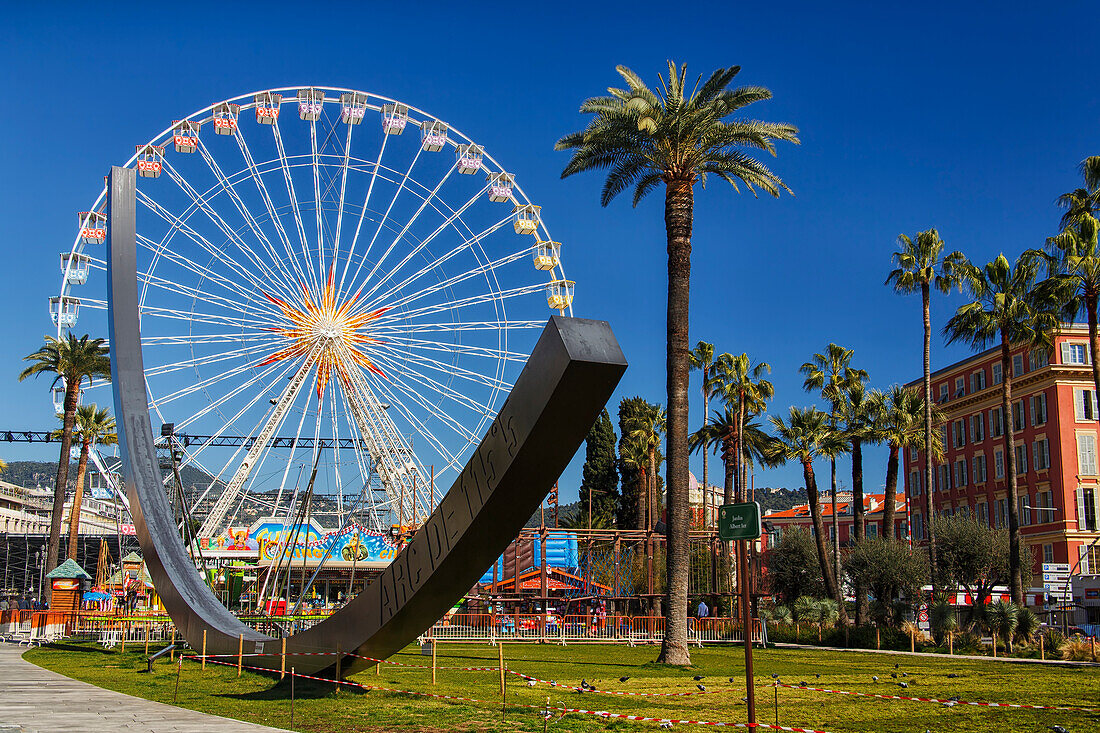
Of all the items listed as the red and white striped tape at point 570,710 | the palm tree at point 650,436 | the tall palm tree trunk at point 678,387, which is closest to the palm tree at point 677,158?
the tall palm tree trunk at point 678,387

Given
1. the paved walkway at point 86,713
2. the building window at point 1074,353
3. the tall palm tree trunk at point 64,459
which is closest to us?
the paved walkway at point 86,713

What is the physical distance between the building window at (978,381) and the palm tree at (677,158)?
5156 centimetres

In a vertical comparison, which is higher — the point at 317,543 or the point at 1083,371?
the point at 1083,371

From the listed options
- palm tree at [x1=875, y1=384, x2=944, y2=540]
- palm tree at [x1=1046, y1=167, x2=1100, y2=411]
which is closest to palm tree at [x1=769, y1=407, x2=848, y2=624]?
palm tree at [x1=875, y1=384, x2=944, y2=540]

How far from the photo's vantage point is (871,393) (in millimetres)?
46562

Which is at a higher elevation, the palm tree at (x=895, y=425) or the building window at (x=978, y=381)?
the building window at (x=978, y=381)

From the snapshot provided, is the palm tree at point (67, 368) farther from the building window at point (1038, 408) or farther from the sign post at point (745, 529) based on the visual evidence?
the building window at point (1038, 408)

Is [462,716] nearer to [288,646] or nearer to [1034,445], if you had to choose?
[288,646]

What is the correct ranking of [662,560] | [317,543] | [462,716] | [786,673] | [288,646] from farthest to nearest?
[662,560] → [317,543] → [786,673] → [288,646] → [462,716]

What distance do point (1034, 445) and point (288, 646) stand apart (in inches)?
2417

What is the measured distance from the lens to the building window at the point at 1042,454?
62.5 meters

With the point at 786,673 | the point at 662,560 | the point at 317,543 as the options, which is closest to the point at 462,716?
the point at 786,673

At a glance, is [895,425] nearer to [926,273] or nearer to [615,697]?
[926,273]

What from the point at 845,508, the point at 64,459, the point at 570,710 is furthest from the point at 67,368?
the point at 845,508
